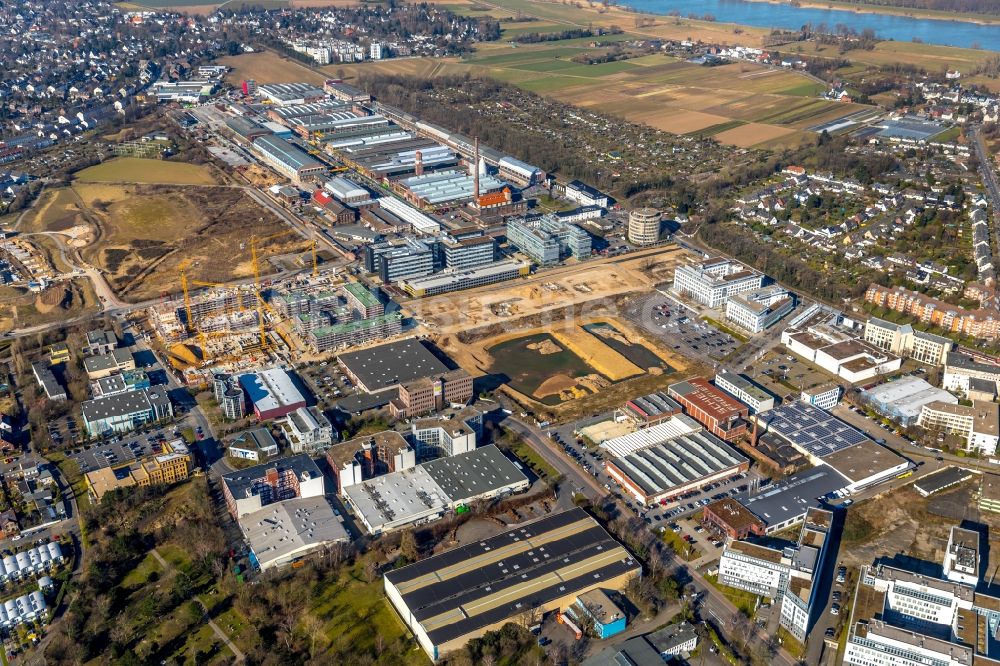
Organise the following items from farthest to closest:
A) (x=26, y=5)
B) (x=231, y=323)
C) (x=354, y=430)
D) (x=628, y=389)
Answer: (x=26, y=5) < (x=231, y=323) < (x=628, y=389) < (x=354, y=430)

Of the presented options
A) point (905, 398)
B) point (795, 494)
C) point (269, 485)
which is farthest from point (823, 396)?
point (269, 485)

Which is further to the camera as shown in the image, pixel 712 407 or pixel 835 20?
pixel 835 20

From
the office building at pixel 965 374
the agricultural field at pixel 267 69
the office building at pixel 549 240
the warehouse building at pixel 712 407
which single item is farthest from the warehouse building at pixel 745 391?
the agricultural field at pixel 267 69

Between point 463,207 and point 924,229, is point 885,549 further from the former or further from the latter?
point 463,207

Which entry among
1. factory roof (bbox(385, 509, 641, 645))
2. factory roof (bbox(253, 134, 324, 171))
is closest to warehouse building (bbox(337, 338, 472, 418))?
factory roof (bbox(385, 509, 641, 645))

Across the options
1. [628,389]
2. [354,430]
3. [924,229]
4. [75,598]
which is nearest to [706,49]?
[924,229]

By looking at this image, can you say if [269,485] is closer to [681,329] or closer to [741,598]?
[741,598]
